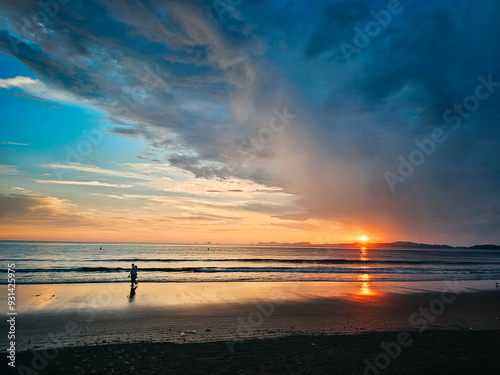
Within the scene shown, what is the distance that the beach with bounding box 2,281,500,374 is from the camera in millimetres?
9188

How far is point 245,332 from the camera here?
12.8m

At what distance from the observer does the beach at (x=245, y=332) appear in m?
9.19

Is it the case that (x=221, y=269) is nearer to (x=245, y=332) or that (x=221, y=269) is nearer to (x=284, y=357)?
(x=245, y=332)

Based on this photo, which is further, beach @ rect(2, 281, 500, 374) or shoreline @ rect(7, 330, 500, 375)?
beach @ rect(2, 281, 500, 374)

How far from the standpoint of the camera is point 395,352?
33.4 feet

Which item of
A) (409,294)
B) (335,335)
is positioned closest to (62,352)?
(335,335)

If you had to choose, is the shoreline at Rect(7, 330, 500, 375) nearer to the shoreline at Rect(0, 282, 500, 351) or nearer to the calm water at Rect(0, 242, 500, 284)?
the shoreline at Rect(0, 282, 500, 351)

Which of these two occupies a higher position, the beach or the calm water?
the beach

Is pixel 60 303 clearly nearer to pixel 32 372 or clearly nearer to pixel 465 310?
pixel 32 372

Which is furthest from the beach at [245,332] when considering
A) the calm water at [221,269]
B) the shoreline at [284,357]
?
the calm water at [221,269]

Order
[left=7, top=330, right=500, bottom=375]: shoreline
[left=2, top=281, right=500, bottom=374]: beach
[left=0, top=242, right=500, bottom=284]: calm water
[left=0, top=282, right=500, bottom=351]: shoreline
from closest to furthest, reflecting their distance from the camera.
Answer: [left=7, top=330, right=500, bottom=375]: shoreline → [left=2, top=281, right=500, bottom=374]: beach → [left=0, top=282, right=500, bottom=351]: shoreline → [left=0, top=242, right=500, bottom=284]: calm water

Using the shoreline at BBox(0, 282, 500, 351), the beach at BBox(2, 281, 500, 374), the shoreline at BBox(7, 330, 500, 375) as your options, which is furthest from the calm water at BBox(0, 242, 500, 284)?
the shoreline at BBox(7, 330, 500, 375)

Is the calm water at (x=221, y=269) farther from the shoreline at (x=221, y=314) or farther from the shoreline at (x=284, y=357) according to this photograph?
the shoreline at (x=284, y=357)

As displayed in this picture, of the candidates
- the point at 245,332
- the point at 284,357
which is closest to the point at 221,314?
the point at 245,332
